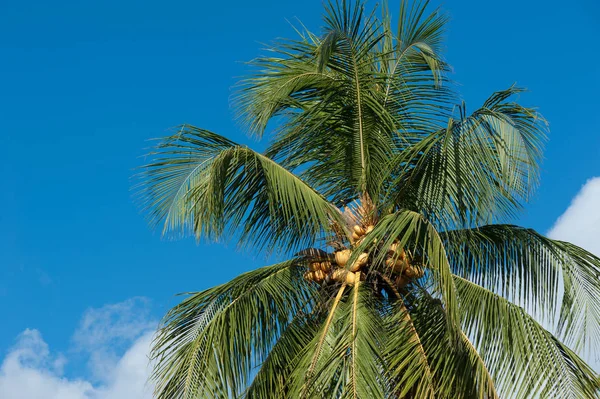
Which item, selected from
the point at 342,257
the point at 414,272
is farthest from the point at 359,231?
the point at 414,272

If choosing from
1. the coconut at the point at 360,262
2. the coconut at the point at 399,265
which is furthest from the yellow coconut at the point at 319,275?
the coconut at the point at 399,265

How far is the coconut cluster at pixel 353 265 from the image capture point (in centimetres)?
957

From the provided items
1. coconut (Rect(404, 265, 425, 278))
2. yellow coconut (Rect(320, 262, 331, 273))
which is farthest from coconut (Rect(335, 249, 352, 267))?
coconut (Rect(404, 265, 425, 278))

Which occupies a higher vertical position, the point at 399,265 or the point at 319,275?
the point at 319,275

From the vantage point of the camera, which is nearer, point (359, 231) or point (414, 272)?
point (414, 272)

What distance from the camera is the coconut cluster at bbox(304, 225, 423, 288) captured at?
957 centimetres

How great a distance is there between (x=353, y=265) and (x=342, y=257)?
0.23 m

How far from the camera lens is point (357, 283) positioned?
9547 mm

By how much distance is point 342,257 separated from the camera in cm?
978

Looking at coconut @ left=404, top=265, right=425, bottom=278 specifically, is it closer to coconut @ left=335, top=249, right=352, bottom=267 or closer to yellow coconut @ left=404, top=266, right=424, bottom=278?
yellow coconut @ left=404, top=266, right=424, bottom=278

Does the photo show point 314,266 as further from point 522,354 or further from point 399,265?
point 522,354

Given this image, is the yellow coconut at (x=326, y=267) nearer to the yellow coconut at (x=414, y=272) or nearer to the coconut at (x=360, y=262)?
the coconut at (x=360, y=262)

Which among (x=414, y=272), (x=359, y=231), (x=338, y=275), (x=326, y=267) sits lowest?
(x=414, y=272)

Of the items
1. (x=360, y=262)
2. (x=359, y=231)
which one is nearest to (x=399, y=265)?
(x=360, y=262)
